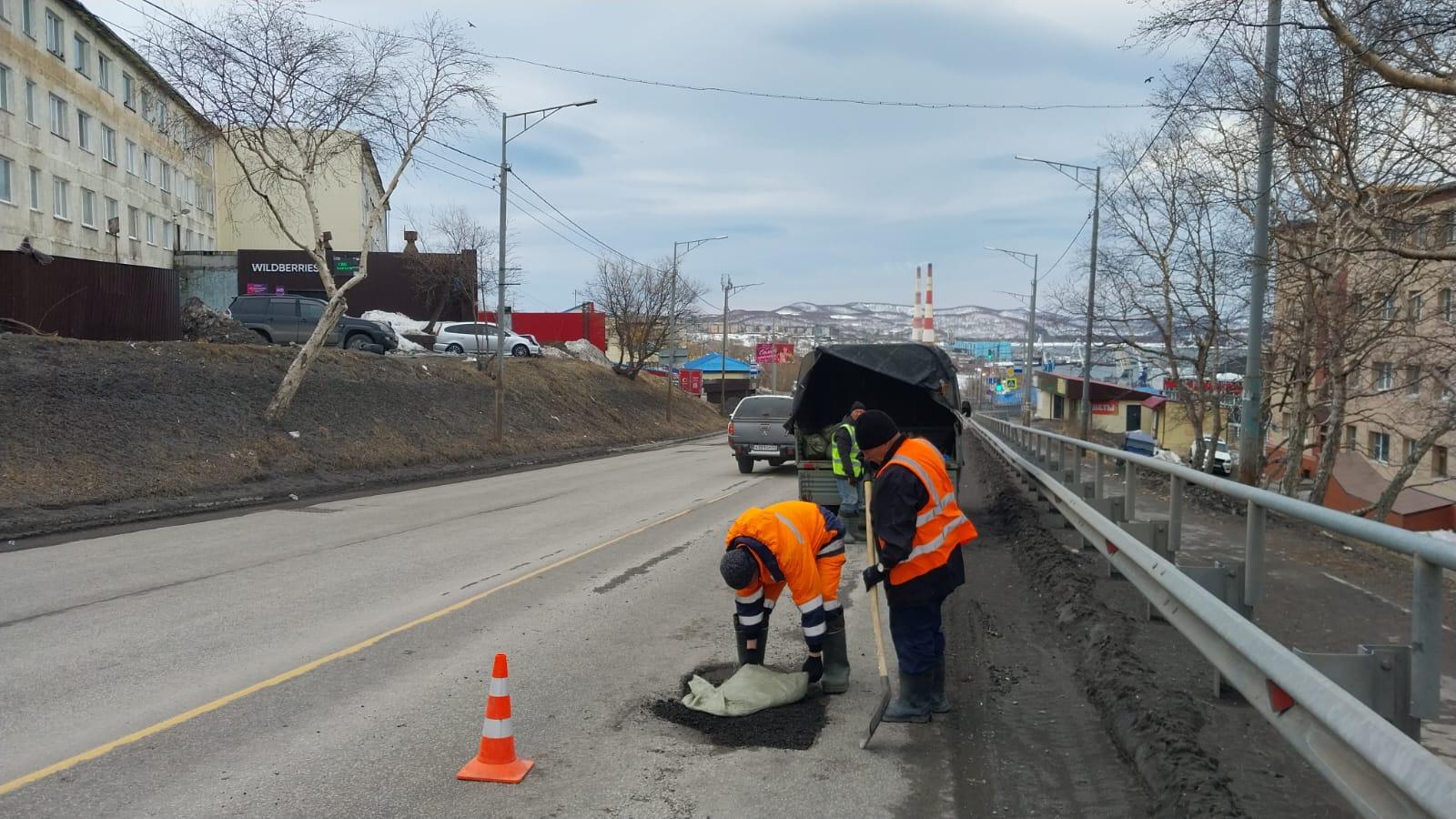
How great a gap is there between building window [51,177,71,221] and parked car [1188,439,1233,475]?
36.8 meters

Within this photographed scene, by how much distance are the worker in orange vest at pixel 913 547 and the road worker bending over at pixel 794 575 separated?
0.36 metres

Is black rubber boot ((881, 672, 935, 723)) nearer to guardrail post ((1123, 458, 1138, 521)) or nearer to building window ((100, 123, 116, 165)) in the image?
guardrail post ((1123, 458, 1138, 521))

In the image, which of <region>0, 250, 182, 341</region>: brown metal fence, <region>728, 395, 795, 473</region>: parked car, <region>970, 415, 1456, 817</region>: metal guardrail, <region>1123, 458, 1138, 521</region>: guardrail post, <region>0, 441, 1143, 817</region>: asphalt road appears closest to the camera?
<region>970, 415, 1456, 817</region>: metal guardrail

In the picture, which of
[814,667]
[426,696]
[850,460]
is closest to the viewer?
[426,696]

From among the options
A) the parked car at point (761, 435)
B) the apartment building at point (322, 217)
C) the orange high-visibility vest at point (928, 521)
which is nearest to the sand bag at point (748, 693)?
the orange high-visibility vest at point (928, 521)

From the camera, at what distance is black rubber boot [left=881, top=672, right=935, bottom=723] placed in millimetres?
5602

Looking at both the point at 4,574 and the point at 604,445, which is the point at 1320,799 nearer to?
the point at 4,574

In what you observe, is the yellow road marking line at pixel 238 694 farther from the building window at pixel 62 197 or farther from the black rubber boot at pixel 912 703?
the building window at pixel 62 197

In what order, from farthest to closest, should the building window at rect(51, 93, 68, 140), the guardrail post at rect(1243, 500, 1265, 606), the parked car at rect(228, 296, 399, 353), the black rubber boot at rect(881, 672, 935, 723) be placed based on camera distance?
the building window at rect(51, 93, 68, 140), the parked car at rect(228, 296, 399, 353), the black rubber boot at rect(881, 672, 935, 723), the guardrail post at rect(1243, 500, 1265, 606)

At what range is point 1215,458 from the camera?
31906 mm

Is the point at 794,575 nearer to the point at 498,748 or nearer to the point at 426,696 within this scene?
the point at 498,748

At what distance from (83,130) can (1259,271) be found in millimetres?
40146

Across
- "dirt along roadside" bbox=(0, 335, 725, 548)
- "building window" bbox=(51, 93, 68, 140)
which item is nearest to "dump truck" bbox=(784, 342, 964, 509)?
"dirt along roadside" bbox=(0, 335, 725, 548)

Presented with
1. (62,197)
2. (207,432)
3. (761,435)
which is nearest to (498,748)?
(207,432)
